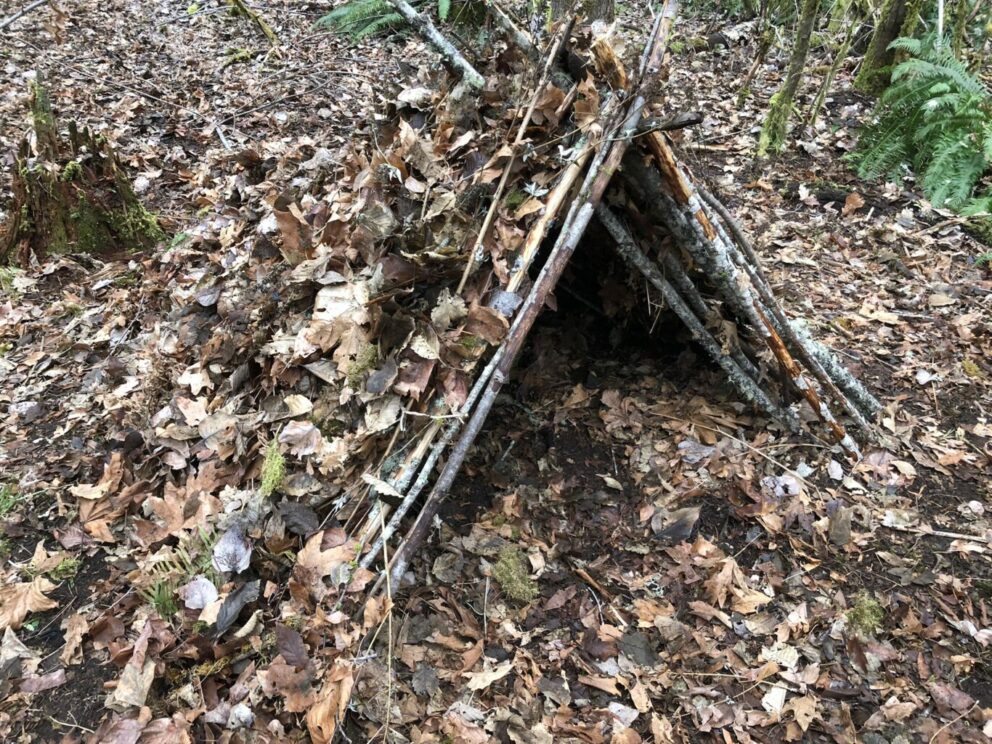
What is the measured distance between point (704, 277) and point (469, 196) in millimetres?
1591

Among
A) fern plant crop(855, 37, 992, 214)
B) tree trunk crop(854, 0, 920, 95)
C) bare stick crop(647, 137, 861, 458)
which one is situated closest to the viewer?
bare stick crop(647, 137, 861, 458)

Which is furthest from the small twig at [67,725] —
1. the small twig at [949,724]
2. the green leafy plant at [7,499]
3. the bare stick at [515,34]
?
the bare stick at [515,34]

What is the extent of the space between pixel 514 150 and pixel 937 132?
5236 millimetres

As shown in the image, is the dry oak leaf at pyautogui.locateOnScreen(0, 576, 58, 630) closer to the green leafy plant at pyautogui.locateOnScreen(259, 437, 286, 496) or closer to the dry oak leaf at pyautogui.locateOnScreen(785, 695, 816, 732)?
the green leafy plant at pyautogui.locateOnScreen(259, 437, 286, 496)

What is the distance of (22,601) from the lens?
310cm

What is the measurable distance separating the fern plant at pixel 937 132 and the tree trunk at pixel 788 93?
83 centimetres

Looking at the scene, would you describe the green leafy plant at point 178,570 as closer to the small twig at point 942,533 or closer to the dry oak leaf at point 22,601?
the dry oak leaf at point 22,601

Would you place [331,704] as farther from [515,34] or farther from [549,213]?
[515,34]

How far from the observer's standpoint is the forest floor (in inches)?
105

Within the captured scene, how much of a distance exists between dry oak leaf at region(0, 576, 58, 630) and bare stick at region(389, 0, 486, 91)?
11.6 ft

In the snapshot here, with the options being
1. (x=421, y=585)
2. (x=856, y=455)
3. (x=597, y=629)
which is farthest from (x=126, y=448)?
(x=856, y=455)

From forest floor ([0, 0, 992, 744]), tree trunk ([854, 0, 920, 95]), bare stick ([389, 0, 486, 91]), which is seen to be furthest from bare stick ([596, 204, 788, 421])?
tree trunk ([854, 0, 920, 95])

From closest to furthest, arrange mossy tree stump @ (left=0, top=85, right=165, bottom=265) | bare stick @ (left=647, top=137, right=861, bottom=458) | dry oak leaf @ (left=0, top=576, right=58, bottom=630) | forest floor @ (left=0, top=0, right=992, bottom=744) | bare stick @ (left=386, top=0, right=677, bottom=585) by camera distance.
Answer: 1. forest floor @ (left=0, top=0, right=992, bottom=744)
2. bare stick @ (left=386, top=0, right=677, bottom=585)
3. dry oak leaf @ (left=0, top=576, right=58, bottom=630)
4. bare stick @ (left=647, top=137, right=861, bottom=458)
5. mossy tree stump @ (left=0, top=85, right=165, bottom=265)

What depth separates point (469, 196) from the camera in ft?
10.7
